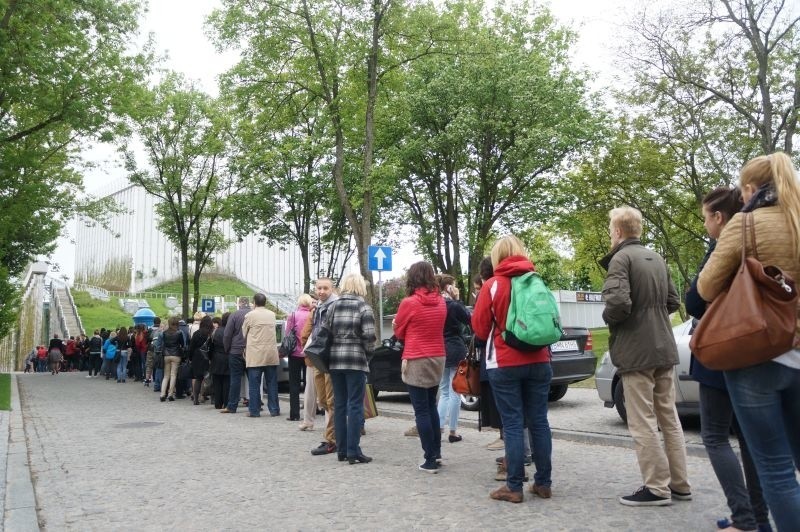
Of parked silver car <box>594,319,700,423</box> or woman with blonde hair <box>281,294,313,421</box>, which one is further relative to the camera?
woman with blonde hair <box>281,294,313,421</box>

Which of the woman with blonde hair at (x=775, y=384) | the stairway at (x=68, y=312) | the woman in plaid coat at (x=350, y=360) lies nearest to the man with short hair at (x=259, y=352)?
the woman in plaid coat at (x=350, y=360)

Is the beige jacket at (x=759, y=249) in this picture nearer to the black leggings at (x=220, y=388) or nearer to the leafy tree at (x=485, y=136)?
the black leggings at (x=220, y=388)

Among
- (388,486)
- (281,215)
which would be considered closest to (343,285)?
(388,486)

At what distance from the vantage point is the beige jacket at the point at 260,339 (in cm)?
1202

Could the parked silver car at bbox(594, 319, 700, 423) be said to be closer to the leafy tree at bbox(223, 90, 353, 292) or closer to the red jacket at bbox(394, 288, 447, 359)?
the red jacket at bbox(394, 288, 447, 359)

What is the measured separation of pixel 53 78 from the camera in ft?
66.5

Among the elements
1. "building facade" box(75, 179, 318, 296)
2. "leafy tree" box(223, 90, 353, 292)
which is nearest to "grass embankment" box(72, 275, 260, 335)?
"building facade" box(75, 179, 318, 296)

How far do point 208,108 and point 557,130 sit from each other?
1540 centimetres

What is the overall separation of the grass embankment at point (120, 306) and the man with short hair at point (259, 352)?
42.3m

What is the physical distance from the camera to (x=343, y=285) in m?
7.56

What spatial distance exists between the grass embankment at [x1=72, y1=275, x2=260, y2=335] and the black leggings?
4048 centimetres

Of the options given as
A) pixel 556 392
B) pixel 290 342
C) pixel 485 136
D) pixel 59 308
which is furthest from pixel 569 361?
pixel 59 308

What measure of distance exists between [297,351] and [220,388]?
11.2ft

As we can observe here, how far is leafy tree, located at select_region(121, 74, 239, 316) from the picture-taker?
3058cm
